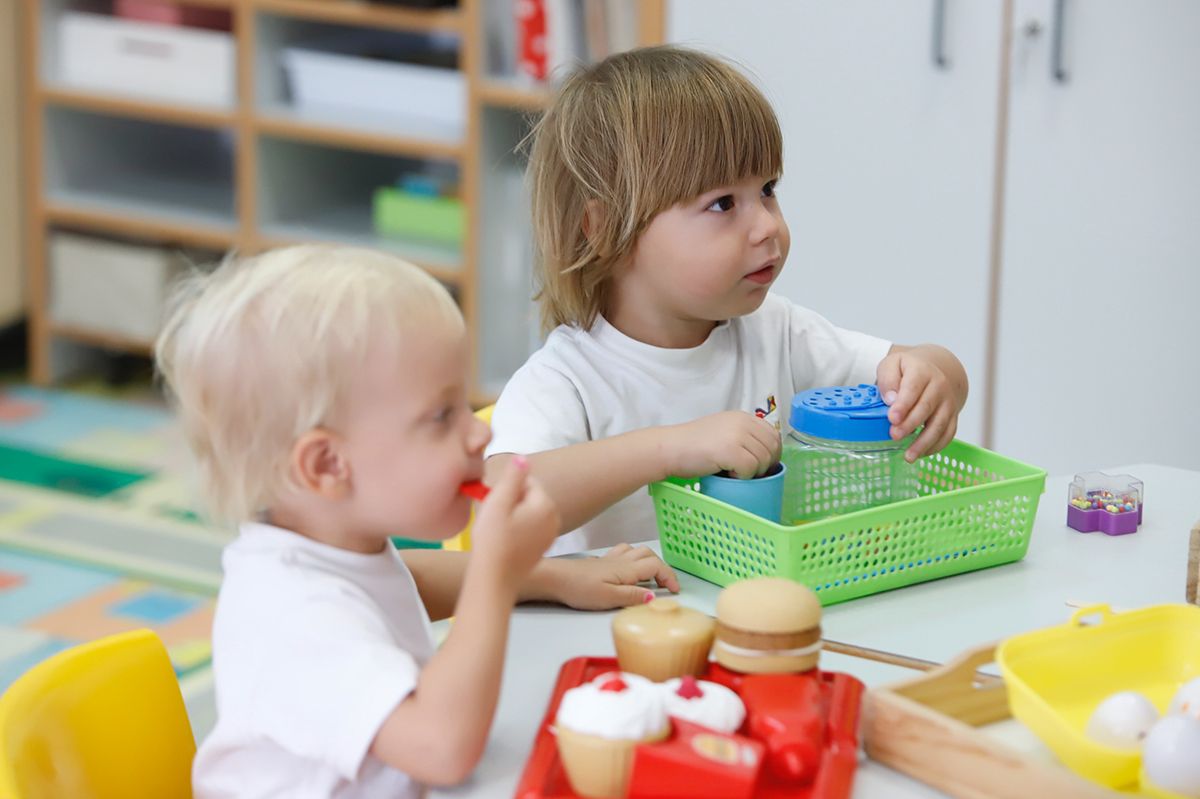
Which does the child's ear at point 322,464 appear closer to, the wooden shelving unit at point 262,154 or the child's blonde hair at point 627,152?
the child's blonde hair at point 627,152

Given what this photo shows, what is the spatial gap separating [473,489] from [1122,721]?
37 centimetres

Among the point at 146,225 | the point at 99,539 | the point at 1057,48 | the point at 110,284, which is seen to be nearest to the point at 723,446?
the point at 1057,48

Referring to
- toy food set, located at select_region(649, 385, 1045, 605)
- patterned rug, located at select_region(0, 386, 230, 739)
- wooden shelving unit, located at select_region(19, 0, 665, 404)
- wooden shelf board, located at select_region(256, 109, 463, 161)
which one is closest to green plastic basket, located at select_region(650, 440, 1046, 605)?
toy food set, located at select_region(649, 385, 1045, 605)

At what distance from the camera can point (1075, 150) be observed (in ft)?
7.63

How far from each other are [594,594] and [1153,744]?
396mm

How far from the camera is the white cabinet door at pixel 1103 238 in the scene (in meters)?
2.26

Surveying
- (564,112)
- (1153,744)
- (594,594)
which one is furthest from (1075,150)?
(1153,744)

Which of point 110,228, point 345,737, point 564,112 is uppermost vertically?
point 564,112

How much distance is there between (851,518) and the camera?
104 cm

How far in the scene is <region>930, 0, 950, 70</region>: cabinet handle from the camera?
2.34m

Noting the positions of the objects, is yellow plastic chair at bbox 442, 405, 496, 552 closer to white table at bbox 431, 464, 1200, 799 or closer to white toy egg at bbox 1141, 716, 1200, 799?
white table at bbox 431, 464, 1200, 799

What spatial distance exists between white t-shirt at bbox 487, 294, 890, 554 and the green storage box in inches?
63.3

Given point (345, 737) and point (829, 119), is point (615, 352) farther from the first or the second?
point (829, 119)

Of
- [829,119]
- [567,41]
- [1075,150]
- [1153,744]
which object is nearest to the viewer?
[1153,744]
